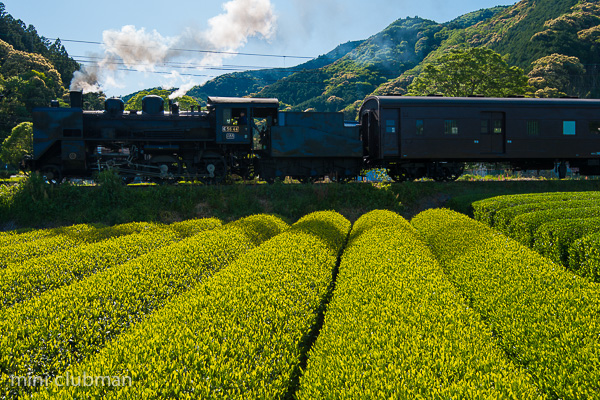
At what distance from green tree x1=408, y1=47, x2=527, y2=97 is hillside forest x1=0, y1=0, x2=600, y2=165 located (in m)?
0.09

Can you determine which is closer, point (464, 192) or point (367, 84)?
point (464, 192)

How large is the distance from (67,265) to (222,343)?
435cm

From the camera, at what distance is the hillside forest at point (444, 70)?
109ft

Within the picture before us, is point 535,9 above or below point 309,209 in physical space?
above

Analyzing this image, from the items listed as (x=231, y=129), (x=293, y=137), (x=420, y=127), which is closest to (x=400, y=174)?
(x=420, y=127)

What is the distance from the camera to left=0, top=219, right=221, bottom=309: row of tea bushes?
5.30 m

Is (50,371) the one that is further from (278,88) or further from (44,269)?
(278,88)

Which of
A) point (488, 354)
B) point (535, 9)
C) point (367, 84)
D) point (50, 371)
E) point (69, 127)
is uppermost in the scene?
point (535, 9)

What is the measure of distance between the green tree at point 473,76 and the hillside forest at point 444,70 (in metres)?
0.09

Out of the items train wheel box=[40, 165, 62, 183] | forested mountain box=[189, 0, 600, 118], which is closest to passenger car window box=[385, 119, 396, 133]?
forested mountain box=[189, 0, 600, 118]

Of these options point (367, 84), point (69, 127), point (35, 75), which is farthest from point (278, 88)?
point (69, 127)

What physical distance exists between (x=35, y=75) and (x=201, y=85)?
3668 inches

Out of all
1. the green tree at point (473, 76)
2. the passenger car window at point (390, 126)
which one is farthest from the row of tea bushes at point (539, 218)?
the green tree at point (473, 76)

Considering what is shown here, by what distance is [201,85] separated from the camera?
446 feet
